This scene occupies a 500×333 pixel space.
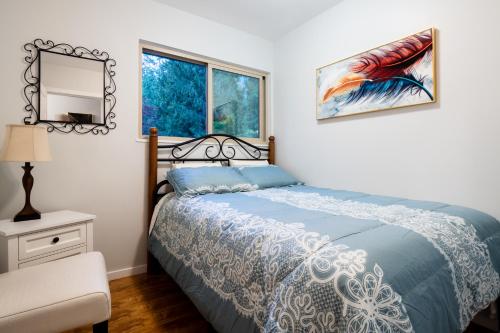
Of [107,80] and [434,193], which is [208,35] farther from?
[434,193]

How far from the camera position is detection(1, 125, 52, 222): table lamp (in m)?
1.51

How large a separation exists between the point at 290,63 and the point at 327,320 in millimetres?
2793

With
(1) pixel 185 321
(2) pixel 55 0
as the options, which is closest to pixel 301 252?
(1) pixel 185 321

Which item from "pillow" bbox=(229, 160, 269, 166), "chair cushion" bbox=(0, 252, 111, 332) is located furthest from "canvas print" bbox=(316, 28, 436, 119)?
"chair cushion" bbox=(0, 252, 111, 332)

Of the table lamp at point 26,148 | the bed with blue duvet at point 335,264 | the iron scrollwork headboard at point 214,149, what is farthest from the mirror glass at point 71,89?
the bed with blue duvet at point 335,264

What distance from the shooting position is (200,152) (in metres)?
2.67

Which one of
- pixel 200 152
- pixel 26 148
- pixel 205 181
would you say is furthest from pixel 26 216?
pixel 200 152

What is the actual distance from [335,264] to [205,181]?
1.47m

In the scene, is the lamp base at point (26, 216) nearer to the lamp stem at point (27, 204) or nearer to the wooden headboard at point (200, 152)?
the lamp stem at point (27, 204)

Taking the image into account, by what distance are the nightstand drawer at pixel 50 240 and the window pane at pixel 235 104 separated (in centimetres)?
164

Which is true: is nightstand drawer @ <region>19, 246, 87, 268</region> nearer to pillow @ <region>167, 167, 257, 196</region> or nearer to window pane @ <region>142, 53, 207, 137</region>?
pillow @ <region>167, 167, 257, 196</region>

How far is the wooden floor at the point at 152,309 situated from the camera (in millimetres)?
1510

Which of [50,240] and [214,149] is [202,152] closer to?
[214,149]

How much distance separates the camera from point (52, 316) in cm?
93
